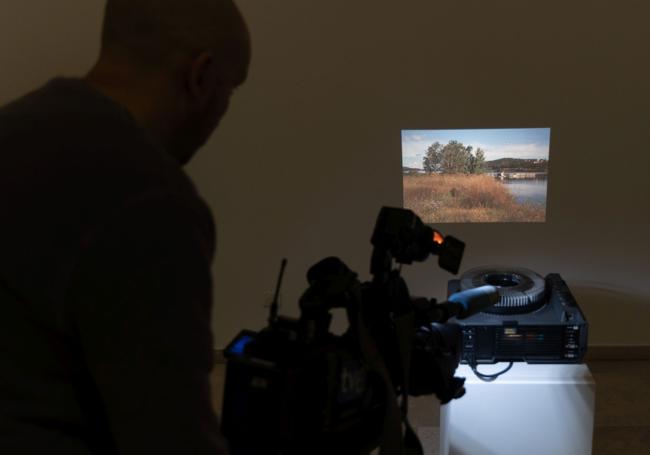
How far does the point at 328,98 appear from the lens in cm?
260

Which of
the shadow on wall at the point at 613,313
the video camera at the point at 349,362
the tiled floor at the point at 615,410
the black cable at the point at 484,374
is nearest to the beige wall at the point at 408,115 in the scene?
the shadow on wall at the point at 613,313

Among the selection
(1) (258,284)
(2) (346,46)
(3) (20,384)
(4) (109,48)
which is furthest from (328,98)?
(3) (20,384)

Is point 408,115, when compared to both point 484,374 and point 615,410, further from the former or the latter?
point 615,410

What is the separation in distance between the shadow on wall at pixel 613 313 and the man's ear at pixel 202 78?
232 cm

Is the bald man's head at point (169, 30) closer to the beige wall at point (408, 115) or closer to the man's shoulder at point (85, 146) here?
the man's shoulder at point (85, 146)

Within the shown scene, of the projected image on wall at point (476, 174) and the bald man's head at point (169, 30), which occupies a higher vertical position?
the bald man's head at point (169, 30)

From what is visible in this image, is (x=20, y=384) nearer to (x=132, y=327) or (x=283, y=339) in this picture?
(x=132, y=327)

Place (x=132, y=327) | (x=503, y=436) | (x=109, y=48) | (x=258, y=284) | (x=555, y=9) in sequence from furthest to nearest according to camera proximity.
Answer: (x=258, y=284) < (x=555, y=9) < (x=503, y=436) < (x=109, y=48) < (x=132, y=327)

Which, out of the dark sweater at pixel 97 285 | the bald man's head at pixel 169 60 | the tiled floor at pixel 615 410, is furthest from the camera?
the tiled floor at pixel 615 410

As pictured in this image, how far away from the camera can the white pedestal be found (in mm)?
1821

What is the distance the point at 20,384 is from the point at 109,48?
0.42 meters

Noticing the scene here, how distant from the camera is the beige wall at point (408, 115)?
2492mm

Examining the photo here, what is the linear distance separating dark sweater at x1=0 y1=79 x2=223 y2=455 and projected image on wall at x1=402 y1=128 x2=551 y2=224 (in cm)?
201

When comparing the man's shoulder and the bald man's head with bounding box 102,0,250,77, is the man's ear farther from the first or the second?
the man's shoulder
